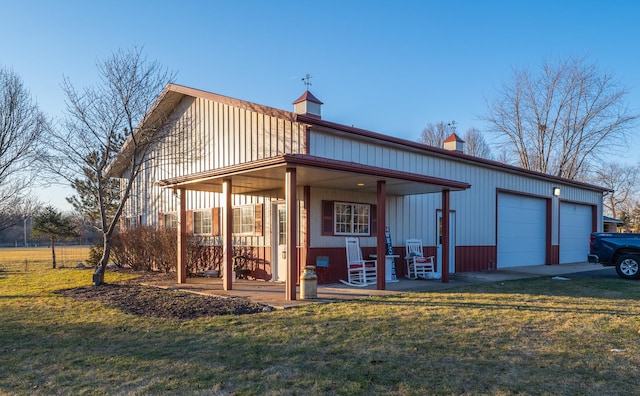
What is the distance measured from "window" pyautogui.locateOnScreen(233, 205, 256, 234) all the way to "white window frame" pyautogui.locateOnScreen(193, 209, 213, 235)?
1352 mm

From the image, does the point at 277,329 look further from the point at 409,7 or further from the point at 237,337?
the point at 409,7

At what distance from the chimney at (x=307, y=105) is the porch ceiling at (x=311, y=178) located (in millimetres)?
1596

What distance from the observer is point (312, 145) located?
10.4 m

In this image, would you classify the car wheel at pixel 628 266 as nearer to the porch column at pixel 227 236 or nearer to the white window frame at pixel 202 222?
the porch column at pixel 227 236

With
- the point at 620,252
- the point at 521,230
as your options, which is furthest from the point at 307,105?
the point at 521,230

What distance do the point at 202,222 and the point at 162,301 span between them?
238 inches

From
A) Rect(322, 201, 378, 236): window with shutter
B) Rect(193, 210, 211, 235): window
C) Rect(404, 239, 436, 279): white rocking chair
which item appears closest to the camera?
Rect(322, 201, 378, 236): window with shutter

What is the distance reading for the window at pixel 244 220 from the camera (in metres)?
12.8

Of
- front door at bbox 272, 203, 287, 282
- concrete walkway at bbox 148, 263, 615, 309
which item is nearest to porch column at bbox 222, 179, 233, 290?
concrete walkway at bbox 148, 263, 615, 309

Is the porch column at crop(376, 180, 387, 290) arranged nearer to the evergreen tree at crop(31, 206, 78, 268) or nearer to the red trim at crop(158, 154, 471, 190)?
the red trim at crop(158, 154, 471, 190)

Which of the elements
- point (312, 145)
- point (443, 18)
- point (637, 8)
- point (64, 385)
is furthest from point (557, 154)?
point (64, 385)

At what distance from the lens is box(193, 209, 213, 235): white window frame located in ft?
47.2

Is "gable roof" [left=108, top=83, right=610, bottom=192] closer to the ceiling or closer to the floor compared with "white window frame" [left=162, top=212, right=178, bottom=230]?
closer to the ceiling

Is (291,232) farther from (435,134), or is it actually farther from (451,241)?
(435,134)
